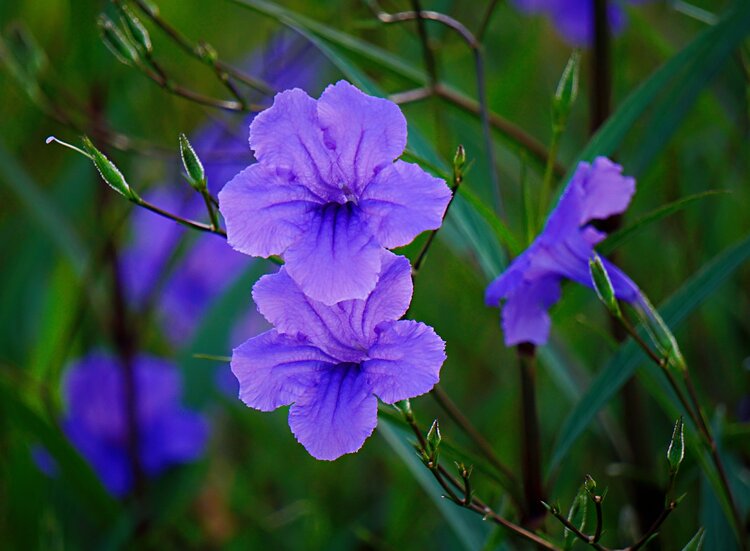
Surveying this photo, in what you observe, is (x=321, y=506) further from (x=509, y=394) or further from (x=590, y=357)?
(x=590, y=357)

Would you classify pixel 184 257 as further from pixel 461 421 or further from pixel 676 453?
pixel 676 453

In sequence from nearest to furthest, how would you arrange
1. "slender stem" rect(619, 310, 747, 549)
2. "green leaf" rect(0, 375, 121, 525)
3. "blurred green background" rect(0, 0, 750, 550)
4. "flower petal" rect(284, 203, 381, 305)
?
"flower petal" rect(284, 203, 381, 305), "slender stem" rect(619, 310, 747, 549), "blurred green background" rect(0, 0, 750, 550), "green leaf" rect(0, 375, 121, 525)

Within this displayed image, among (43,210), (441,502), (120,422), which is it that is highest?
(441,502)

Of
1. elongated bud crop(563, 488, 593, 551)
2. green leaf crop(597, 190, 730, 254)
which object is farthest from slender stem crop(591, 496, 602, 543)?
green leaf crop(597, 190, 730, 254)

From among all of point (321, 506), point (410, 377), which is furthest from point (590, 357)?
point (410, 377)

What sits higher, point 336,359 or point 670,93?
point 670,93

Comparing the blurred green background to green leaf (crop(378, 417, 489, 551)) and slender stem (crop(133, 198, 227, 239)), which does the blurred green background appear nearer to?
green leaf (crop(378, 417, 489, 551))

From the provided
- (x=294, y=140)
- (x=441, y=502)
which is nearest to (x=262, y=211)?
(x=294, y=140)
